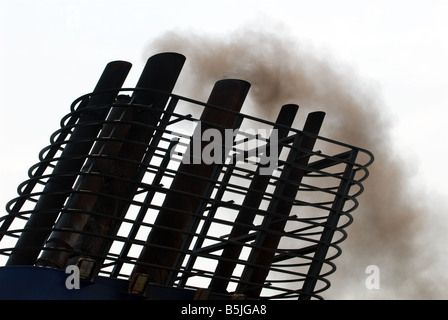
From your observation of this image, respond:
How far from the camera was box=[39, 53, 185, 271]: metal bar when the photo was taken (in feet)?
21.2

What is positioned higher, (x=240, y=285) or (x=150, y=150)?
(x=150, y=150)

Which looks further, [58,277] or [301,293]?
[301,293]

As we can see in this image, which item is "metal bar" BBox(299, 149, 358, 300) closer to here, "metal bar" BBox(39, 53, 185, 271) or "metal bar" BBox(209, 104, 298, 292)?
"metal bar" BBox(209, 104, 298, 292)

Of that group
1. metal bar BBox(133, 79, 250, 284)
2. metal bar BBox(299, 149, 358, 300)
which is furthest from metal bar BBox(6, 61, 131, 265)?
metal bar BBox(299, 149, 358, 300)

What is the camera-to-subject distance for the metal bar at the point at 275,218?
692cm

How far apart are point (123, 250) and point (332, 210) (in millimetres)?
2156

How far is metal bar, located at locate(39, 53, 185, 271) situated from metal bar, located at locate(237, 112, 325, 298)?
1.40 meters

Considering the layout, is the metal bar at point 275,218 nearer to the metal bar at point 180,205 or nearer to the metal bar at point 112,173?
the metal bar at point 180,205

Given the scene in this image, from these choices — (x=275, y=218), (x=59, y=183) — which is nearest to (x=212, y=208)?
(x=275, y=218)
